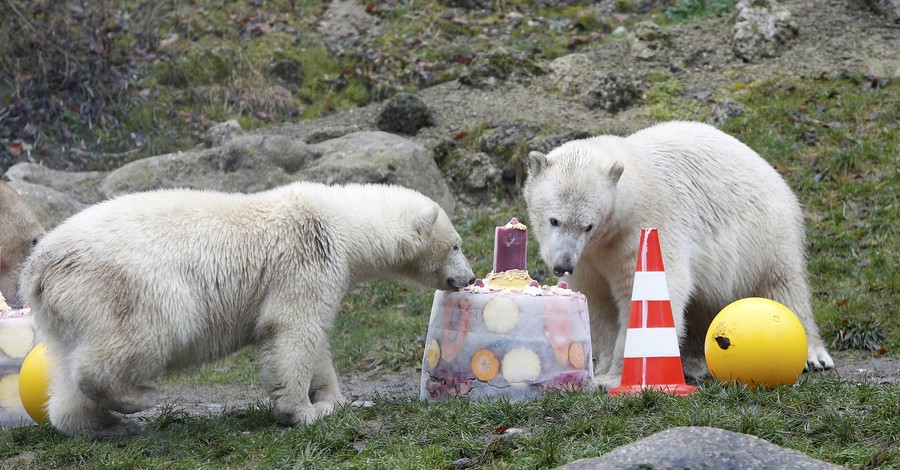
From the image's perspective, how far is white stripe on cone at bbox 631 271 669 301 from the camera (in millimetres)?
6184

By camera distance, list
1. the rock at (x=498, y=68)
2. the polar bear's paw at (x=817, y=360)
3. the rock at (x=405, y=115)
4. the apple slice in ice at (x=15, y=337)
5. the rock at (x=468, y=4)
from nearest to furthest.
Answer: the apple slice in ice at (x=15, y=337)
the polar bear's paw at (x=817, y=360)
the rock at (x=405, y=115)
the rock at (x=498, y=68)
the rock at (x=468, y=4)

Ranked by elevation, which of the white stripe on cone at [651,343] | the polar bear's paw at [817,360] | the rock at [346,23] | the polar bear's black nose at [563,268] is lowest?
the polar bear's paw at [817,360]

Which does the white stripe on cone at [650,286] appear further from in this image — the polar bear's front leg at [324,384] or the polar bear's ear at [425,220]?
the polar bear's front leg at [324,384]

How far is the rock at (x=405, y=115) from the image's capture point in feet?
43.5

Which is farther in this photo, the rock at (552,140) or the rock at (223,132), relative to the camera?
the rock at (223,132)

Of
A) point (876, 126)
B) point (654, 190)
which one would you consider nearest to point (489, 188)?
point (876, 126)

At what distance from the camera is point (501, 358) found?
5969mm

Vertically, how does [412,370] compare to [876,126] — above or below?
below

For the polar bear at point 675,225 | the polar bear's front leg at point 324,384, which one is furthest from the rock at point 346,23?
the polar bear's front leg at point 324,384

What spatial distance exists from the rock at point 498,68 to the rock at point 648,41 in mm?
1403

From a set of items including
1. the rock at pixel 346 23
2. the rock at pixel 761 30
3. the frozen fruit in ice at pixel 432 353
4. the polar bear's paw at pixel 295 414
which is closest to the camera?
the polar bear's paw at pixel 295 414

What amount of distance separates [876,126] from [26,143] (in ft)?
36.1

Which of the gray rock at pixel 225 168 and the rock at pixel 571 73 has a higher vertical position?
the rock at pixel 571 73

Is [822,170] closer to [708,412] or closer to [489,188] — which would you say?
[489,188]
